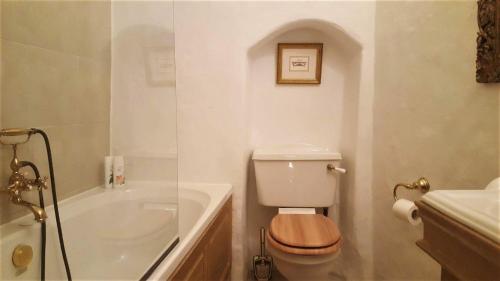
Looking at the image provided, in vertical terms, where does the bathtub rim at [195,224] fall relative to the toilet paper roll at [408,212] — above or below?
below

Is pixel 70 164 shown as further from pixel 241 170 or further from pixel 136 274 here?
pixel 241 170

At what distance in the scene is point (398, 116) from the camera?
4.50 feet

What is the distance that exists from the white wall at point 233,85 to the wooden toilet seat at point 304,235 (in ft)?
1.03

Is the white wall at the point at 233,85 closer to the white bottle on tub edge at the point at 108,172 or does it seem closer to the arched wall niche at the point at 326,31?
the arched wall niche at the point at 326,31

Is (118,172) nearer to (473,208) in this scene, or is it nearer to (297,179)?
(297,179)

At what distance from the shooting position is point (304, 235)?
1291 millimetres

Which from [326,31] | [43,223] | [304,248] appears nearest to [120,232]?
[43,223]

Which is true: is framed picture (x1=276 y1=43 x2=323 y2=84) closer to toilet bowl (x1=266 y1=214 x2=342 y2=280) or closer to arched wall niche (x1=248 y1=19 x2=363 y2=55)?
arched wall niche (x1=248 y1=19 x2=363 y2=55)

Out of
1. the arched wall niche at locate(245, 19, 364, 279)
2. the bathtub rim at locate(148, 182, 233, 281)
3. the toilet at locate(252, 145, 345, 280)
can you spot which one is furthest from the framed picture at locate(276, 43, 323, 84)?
the bathtub rim at locate(148, 182, 233, 281)

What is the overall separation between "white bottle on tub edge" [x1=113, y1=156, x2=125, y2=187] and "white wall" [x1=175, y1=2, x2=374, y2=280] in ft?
1.09

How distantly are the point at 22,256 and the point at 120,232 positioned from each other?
37 centimetres

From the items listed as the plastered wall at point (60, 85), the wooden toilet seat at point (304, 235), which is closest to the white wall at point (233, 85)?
the wooden toilet seat at point (304, 235)

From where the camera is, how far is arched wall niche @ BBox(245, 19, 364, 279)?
180 cm

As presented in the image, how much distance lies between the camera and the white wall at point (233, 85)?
1.58 m
